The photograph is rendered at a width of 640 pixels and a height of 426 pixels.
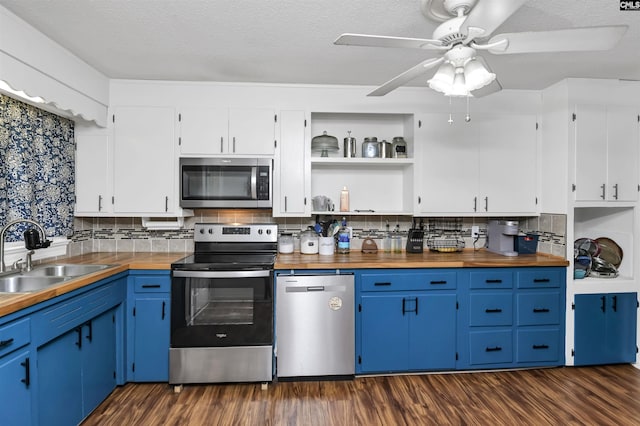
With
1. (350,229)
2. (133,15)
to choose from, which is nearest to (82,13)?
(133,15)

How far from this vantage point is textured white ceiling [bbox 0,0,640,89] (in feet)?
6.10

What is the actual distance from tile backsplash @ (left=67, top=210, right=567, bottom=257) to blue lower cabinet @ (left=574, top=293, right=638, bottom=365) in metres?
0.51

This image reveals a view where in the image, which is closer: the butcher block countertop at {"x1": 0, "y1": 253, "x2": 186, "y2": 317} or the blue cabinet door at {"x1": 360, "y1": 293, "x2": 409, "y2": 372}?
the butcher block countertop at {"x1": 0, "y1": 253, "x2": 186, "y2": 317}

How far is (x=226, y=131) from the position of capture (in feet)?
9.66

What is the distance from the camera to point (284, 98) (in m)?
2.99

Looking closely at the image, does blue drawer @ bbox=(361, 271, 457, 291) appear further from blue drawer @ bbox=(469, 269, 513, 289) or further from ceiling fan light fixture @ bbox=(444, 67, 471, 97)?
ceiling fan light fixture @ bbox=(444, 67, 471, 97)

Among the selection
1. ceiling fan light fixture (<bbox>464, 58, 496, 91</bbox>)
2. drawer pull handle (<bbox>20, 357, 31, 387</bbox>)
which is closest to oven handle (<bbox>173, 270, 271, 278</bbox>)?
drawer pull handle (<bbox>20, 357, 31, 387</bbox>)

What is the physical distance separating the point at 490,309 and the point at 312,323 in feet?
4.52

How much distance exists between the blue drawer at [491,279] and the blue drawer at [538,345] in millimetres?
403

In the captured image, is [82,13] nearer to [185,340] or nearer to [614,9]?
[185,340]

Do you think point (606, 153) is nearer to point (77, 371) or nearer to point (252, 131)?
point (252, 131)

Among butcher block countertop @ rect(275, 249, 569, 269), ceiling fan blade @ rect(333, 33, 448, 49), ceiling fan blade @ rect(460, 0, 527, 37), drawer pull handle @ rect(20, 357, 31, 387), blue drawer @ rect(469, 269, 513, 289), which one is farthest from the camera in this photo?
blue drawer @ rect(469, 269, 513, 289)

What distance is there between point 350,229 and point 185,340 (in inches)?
64.8

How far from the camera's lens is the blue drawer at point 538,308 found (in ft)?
9.11
